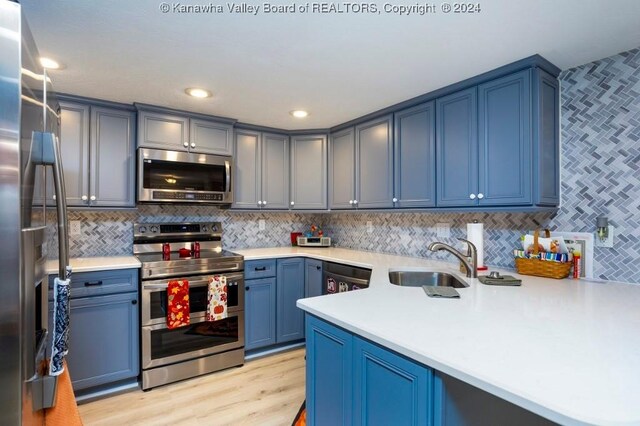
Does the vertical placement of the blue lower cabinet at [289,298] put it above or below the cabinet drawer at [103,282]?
below

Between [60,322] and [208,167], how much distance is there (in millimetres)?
2091

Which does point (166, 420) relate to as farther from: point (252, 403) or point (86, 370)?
point (86, 370)

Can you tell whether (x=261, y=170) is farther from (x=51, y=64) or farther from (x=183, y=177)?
(x=51, y=64)

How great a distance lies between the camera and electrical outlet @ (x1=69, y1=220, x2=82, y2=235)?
2779 millimetres

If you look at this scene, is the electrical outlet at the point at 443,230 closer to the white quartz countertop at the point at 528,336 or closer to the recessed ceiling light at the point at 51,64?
the white quartz countertop at the point at 528,336

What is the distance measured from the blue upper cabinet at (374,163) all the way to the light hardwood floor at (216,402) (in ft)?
5.19

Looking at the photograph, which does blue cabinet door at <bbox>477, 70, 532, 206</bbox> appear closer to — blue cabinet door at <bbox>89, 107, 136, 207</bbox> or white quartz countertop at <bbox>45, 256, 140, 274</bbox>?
white quartz countertop at <bbox>45, 256, 140, 274</bbox>

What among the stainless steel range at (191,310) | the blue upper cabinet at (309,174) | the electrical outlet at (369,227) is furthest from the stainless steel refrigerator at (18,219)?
the electrical outlet at (369,227)

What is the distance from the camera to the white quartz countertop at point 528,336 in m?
0.75

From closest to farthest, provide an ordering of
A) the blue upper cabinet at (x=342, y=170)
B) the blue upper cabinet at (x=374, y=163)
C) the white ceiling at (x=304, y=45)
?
the white ceiling at (x=304, y=45) < the blue upper cabinet at (x=374, y=163) < the blue upper cabinet at (x=342, y=170)

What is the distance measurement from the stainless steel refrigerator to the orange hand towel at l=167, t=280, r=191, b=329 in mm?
1568

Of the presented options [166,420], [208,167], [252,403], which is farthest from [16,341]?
[208,167]

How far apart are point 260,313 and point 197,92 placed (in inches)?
75.0

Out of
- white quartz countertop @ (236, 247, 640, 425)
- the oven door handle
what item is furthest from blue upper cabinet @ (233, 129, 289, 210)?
white quartz countertop @ (236, 247, 640, 425)
